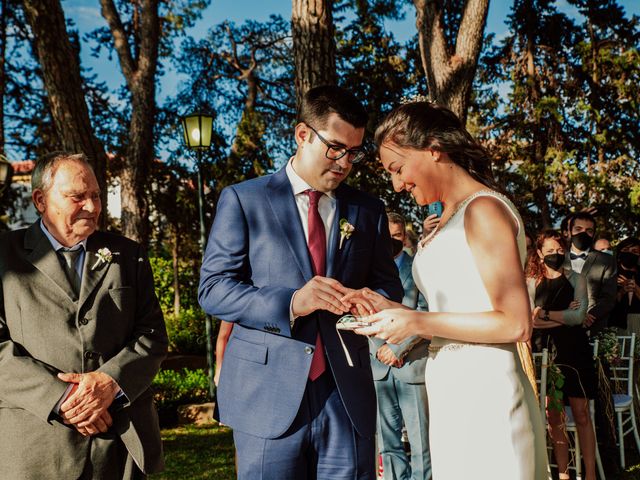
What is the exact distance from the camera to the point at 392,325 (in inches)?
96.5

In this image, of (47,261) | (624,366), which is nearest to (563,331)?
(624,366)

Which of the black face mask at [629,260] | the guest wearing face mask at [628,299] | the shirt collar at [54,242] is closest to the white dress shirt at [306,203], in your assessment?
the shirt collar at [54,242]

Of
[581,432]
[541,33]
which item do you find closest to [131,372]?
[581,432]

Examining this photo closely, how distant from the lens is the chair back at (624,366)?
682cm

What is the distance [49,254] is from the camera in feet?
10.3

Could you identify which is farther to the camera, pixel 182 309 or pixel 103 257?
pixel 182 309

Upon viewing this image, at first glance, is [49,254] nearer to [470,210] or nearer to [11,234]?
[11,234]

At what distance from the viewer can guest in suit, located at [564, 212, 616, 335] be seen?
22.7 feet

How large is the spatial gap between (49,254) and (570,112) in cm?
1686

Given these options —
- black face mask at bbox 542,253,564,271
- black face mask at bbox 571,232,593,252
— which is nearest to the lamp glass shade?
black face mask at bbox 571,232,593,252

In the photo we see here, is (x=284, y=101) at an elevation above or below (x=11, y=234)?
above

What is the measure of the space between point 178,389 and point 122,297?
7.25 meters

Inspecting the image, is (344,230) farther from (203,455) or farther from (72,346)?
(203,455)

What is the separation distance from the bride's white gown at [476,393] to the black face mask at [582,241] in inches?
209
